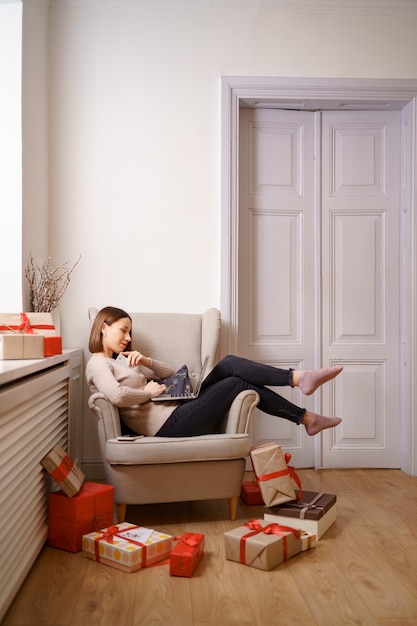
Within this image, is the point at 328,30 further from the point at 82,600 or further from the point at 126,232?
the point at 82,600

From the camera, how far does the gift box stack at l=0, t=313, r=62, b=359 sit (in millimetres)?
2475

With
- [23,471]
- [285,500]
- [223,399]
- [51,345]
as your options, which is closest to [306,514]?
[285,500]

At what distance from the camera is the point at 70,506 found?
8.29ft

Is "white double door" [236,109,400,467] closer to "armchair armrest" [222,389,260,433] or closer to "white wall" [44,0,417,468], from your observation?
"white wall" [44,0,417,468]

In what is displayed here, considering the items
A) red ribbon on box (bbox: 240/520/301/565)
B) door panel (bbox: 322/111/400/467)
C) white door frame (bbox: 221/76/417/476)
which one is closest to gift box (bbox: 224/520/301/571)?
red ribbon on box (bbox: 240/520/301/565)

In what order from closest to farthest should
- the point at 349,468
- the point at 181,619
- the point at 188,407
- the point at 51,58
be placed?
the point at 181,619, the point at 188,407, the point at 51,58, the point at 349,468

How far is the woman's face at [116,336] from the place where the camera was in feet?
10.5

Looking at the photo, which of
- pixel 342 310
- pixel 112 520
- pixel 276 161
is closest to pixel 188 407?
pixel 112 520

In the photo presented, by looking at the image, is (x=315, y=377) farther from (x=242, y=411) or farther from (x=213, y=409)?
(x=213, y=409)

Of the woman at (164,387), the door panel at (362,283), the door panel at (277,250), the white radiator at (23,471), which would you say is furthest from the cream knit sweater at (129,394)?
the door panel at (362,283)

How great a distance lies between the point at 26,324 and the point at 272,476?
1.29 metres

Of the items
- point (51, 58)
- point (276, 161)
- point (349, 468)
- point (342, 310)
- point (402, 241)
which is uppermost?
point (51, 58)

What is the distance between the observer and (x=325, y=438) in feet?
13.0

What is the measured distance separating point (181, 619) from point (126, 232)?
7.69 feet
